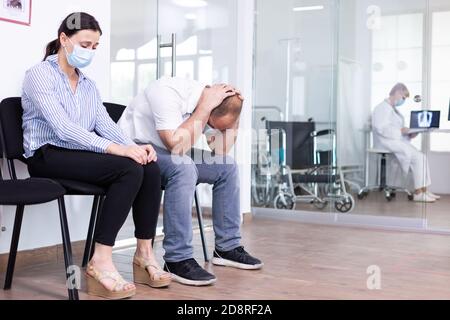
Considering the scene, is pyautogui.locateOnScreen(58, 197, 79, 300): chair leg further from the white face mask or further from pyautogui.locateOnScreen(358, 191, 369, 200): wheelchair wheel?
pyautogui.locateOnScreen(358, 191, 369, 200): wheelchair wheel

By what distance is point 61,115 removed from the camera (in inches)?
86.0

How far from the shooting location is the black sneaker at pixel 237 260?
263 centimetres

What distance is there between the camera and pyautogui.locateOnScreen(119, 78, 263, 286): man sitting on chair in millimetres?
2350

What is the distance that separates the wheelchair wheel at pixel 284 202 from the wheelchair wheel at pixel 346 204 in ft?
1.27

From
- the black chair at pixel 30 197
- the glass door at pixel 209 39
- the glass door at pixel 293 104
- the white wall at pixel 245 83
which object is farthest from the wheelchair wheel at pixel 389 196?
the black chair at pixel 30 197

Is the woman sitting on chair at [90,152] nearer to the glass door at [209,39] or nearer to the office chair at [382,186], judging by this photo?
the glass door at [209,39]

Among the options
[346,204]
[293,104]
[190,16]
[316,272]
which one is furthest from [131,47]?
[316,272]

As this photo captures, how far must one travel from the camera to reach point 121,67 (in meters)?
4.68

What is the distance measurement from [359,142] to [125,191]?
2738mm

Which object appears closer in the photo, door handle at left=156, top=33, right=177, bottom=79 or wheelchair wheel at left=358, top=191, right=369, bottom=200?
door handle at left=156, top=33, right=177, bottom=79

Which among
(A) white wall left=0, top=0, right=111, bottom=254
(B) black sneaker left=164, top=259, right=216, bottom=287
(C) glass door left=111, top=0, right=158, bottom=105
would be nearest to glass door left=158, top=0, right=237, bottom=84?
(C) glass door left=111, top=0, right=158, bottom=105

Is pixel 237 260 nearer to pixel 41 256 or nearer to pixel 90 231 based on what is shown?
pixel 90 231

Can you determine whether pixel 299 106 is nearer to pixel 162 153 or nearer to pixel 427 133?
pixel 427 133

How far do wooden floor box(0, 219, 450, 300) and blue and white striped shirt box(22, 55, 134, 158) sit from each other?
1.78 feet
